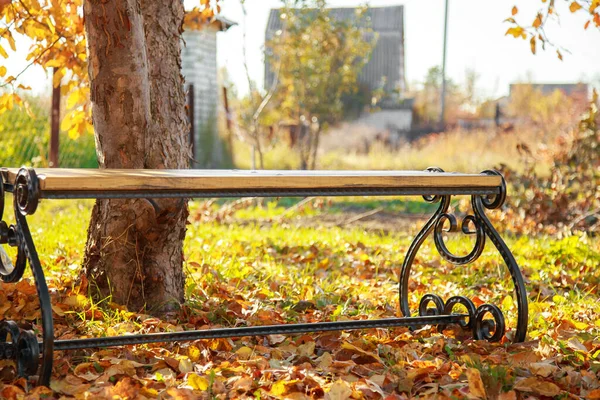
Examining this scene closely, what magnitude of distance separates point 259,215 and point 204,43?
9.07 metres

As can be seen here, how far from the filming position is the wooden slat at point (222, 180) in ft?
7.39

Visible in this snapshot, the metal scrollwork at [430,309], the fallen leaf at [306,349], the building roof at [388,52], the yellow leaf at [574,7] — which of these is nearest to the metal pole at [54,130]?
the yellow leaf at [574,7]

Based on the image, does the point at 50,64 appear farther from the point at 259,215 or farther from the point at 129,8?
the point at 259,215

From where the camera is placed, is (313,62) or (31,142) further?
(313,62)

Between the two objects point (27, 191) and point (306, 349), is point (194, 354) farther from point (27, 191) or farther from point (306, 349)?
point (27, 191)

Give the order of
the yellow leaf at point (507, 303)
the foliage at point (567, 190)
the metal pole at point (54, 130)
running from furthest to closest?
1. the metal pole at point (54, 130)
2. the foliage at point (567, 190)
3. the yellow leaf at point (507, 303)

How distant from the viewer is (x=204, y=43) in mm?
16281

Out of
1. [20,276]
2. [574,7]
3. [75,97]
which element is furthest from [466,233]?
[75,97]

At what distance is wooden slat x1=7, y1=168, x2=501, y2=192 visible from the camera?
225 cm

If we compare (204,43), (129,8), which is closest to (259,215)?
(129,8)

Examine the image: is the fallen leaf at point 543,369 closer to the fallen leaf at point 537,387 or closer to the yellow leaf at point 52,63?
the fallen leaf at point 537,387

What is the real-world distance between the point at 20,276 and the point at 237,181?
0.76 meters

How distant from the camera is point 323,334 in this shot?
10.4ft

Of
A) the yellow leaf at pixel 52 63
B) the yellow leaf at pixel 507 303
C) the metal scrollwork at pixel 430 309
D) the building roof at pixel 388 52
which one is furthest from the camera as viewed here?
the building roof at pixel 388 52
